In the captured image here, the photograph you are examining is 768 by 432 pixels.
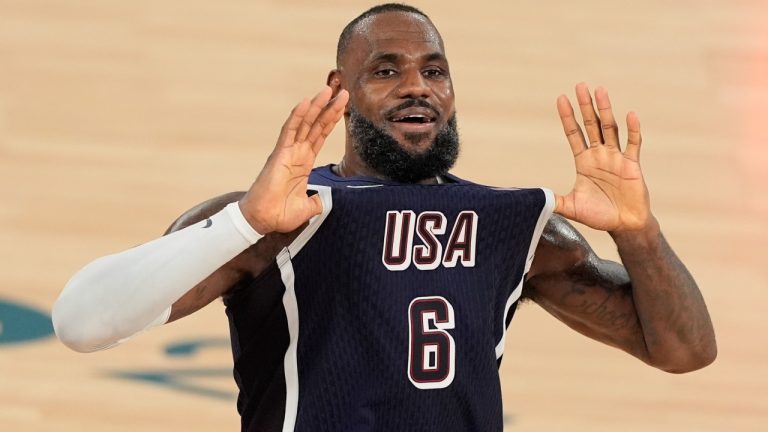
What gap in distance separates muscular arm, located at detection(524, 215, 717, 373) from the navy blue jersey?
213mm

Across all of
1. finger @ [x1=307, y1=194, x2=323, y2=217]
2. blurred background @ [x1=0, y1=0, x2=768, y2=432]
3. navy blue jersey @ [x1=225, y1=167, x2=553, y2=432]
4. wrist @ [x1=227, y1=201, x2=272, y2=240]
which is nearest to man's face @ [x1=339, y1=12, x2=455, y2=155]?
navy blue jersey @ [x1=225, y1=167, x2=553, y2=432]

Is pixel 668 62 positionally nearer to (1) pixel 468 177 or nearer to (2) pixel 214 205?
(1) pixel 468 177

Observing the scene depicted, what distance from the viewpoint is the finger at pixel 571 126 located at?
1956 millimetres

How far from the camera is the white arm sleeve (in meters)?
1.74

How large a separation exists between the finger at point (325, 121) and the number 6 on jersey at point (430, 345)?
0.27 m

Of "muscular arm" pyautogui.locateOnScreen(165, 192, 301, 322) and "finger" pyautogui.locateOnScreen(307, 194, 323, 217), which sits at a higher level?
"finger" pyautogui.locateOnScreen(307, 194, 323, 217)

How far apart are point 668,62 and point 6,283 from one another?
2125 millimetres

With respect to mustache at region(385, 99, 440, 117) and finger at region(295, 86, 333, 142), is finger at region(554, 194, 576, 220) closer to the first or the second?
mustache at region(385, 99, 440, 117)

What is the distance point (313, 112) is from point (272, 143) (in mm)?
2073

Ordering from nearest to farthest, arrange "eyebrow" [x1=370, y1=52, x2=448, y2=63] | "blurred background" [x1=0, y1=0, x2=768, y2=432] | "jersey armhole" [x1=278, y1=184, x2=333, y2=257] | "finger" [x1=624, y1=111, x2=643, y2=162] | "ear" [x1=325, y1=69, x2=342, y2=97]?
"jersey armhole" [x1=278, y1=184, x2=333, y2=257], "finger" [x1=624, y1=111, x2=643, y2=162], "eyebrow" [x1=370, y1=52, x2=448, y2=63], "ear" [x1=325, y1=69, x2=342, y2=97], "blurred background" [x1=0, y1=0, x2=768, y2=432]

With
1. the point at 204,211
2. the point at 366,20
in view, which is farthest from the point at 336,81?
the point at 204,211

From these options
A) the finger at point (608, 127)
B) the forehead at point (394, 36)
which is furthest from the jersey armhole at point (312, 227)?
the finger at point (608, 127)

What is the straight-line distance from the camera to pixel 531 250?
2016mm

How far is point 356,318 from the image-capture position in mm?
1850
